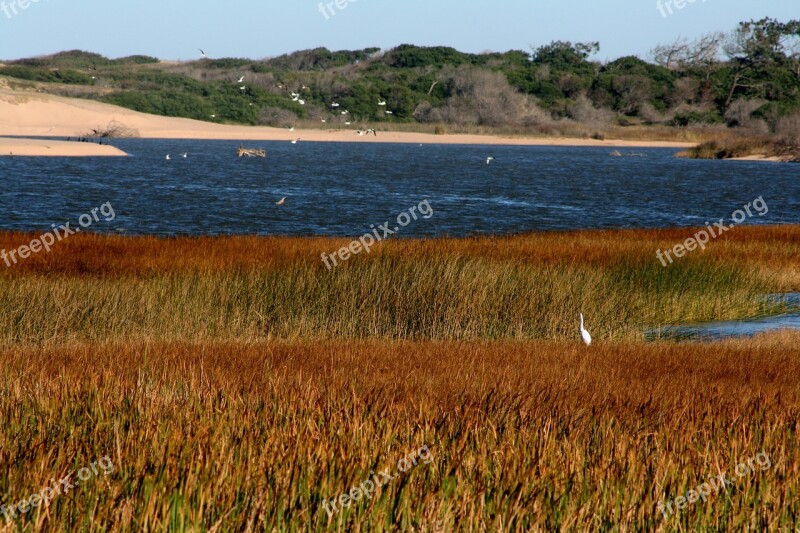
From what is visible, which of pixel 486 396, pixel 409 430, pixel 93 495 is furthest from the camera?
pixel 486 396

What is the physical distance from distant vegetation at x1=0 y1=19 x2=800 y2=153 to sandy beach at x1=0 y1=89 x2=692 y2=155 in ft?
11.8

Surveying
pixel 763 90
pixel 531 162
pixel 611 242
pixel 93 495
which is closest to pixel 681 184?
pixel 531 162

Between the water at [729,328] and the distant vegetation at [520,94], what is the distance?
9019cm

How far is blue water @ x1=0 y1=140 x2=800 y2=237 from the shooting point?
3059cm

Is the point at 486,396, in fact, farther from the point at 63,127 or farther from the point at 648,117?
the point at 648,117

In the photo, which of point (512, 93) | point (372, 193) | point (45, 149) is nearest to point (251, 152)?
point (45, 149)

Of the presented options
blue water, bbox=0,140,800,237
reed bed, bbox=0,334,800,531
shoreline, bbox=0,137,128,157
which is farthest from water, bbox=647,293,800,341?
shoreline, bbox=0,137,128,157

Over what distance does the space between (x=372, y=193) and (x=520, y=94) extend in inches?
3378

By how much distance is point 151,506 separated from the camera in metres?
4.27

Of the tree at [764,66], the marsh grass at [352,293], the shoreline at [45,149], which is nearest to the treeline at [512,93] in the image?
the tree at [764,66]

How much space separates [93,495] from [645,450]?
3224 mm

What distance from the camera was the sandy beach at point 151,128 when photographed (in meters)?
97.2

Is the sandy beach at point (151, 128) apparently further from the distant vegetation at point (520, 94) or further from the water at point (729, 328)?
the water at point (729, 328)

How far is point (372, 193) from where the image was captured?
4438cm
